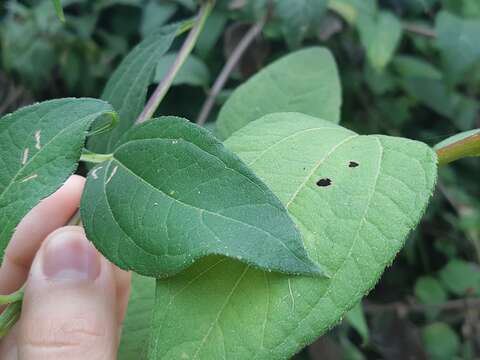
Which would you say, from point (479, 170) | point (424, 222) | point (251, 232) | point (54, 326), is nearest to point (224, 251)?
point (251, 232)

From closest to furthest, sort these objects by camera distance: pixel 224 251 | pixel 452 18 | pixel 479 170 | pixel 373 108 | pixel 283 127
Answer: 1. pixel 224 251
2. pixel 283 127
3. pixel 452 18
4. pixel 373 108
5. pixel 479 170

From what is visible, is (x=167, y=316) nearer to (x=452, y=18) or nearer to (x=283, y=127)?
(x=283, y=127)

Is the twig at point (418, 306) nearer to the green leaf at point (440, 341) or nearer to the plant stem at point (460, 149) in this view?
the green leaf at point (440, 341)

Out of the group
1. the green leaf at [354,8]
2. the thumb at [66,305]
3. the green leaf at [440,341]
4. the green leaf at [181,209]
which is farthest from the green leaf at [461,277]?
the green leaf at [181,209]

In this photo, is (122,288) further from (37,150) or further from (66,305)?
(37,150)

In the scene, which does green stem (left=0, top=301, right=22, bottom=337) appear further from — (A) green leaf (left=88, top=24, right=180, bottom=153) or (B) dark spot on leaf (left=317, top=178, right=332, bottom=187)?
(B) dark spot on leaf (left=317, top=178, right=332, bottom=187)

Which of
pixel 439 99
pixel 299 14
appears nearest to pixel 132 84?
pixel 299 14
